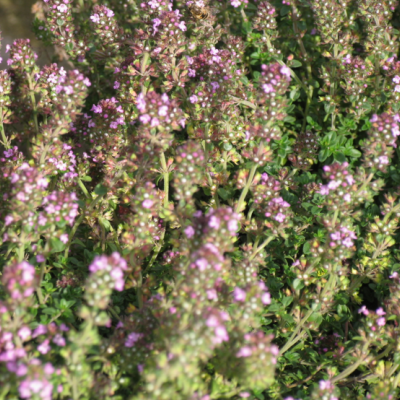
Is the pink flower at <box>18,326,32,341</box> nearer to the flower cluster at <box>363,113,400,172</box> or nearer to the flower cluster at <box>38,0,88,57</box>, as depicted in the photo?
the flower cluster at <box>363,113,400,172</box>

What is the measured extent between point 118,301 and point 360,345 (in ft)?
6.05

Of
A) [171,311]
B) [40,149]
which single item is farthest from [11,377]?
[40,149]

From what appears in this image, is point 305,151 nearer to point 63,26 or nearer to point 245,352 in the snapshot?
point 245,352

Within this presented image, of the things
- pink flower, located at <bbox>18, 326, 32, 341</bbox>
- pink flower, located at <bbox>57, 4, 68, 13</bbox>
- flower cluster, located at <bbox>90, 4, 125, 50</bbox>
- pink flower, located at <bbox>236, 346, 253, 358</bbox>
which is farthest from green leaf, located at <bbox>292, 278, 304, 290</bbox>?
pink flower, located at <bbox>57, 4, 68, 13</bbox>

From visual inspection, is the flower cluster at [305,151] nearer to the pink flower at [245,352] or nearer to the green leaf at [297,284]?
the green leaf at [297,284]

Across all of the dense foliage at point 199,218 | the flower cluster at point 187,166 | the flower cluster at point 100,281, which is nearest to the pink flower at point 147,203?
the dense foliage at point 199,218

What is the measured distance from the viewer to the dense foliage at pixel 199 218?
2.59 metres

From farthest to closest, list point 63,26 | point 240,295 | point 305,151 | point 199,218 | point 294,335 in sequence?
point 63,26 → point 305,151 → point 294,335 → point 199,218 → point 240,295

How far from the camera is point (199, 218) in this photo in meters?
2.93

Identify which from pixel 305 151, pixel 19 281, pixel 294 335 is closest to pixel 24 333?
pixel 19 281

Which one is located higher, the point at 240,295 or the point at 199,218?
the point at 199,218

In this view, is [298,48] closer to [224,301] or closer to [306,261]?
[306,261]

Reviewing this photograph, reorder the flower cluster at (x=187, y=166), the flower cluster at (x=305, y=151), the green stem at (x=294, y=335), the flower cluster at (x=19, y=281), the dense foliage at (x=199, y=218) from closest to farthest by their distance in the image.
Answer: the flower cluster at (x=19, y=281) → the dense foliage at (x=199, y=218) → the flower cluster at (x=187, y=166) → the green stem at (x=294, y=335) → the flower cluster at (x=305, y=151)

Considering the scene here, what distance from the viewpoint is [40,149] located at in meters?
3.62
